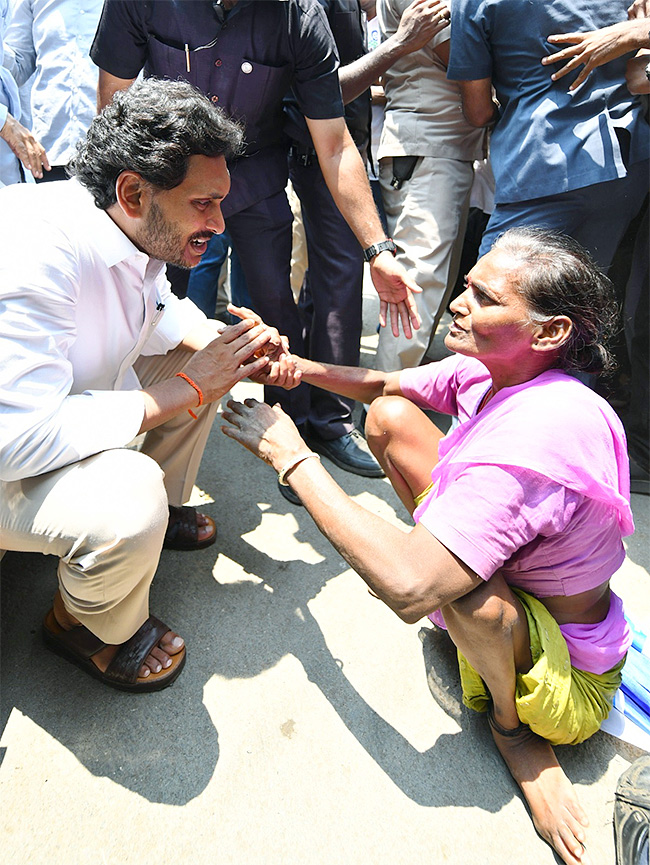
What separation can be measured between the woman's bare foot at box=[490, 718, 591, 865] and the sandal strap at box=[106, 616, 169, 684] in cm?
106

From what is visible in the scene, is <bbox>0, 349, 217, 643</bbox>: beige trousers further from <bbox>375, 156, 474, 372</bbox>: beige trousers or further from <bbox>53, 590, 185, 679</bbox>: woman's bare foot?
<bbox>375, 156, 474, 372</bbox>: beige trousers

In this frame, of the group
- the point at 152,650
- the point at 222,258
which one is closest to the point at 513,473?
the point at 152,650

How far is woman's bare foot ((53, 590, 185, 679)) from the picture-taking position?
2.11 metres

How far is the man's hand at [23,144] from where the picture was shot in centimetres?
304

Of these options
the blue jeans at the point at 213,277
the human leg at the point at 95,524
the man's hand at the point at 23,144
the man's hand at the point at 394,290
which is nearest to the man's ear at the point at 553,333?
the man's hand at the point at 394,290

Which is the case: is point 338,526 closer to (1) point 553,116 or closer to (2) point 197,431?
(2) point 197,431

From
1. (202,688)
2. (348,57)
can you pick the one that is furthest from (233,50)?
(202,688)

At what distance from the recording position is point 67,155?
327 cm

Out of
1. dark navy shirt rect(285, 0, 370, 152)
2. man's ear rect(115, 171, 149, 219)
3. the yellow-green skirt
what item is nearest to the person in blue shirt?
dark navy shirt rect(285, 0, 370, 152)

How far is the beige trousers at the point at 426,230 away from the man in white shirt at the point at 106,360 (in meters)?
1.21

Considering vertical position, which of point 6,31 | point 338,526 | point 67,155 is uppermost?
point 6,31

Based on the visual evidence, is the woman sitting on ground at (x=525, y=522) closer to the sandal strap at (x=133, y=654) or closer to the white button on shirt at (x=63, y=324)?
the white button on shirt at (x=63, y=324)

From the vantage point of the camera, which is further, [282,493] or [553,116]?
[282,493]

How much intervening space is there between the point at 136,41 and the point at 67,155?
0.87 meters
